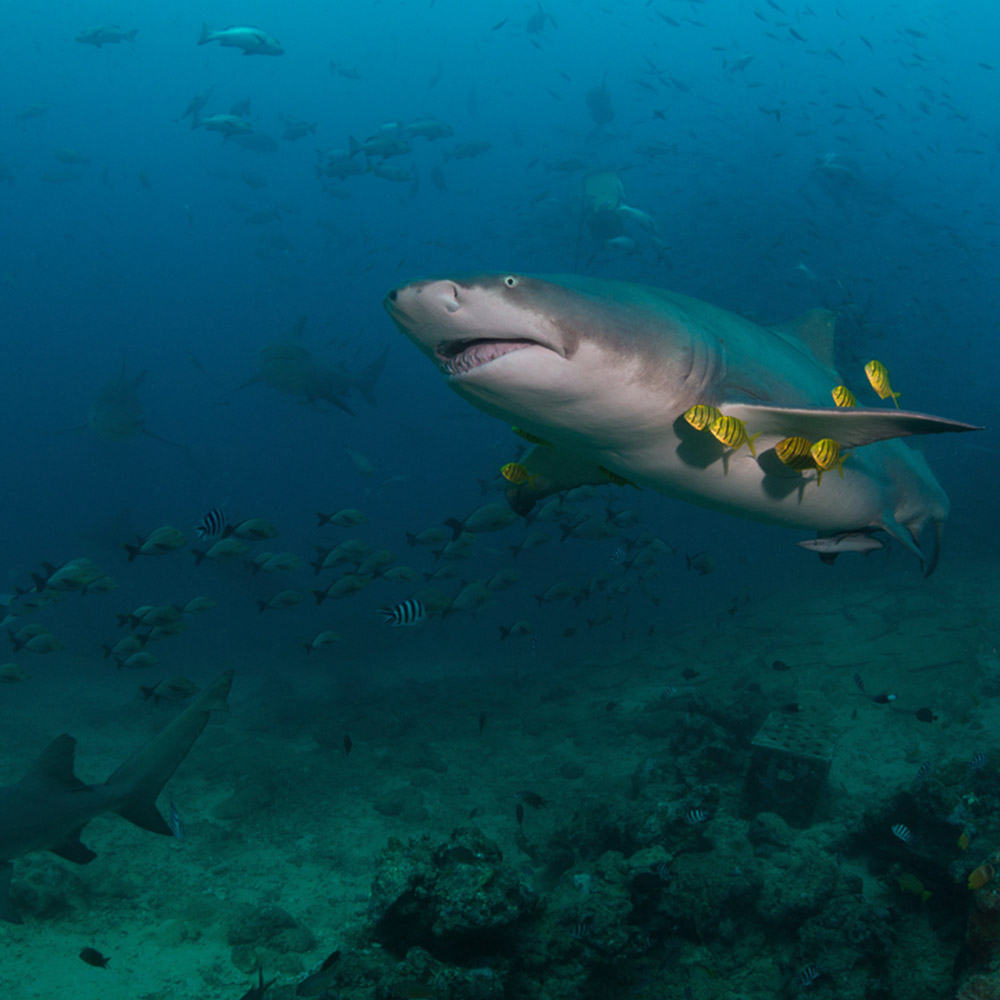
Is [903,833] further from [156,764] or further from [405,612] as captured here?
[156,764]

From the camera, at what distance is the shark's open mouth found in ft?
8.50

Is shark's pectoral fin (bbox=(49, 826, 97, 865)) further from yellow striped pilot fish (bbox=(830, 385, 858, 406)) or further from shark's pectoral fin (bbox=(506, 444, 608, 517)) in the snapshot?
yellow striped pilot fish (bbox=(830, 385, 858, 406))

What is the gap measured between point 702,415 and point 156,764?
17.0 ft

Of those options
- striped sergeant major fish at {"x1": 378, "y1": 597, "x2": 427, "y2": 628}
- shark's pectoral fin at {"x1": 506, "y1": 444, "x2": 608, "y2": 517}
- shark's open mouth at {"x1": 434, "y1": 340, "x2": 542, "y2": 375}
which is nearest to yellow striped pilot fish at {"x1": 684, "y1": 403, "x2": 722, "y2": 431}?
shark's open mouth at {"x1": 434, "y1": 340, "x2": 542, "y2": 375}

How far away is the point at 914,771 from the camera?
8797 millimetres

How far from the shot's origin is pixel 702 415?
2.99 metres

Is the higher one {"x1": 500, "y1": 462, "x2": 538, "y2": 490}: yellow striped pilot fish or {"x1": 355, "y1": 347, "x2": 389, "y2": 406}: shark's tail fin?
{"x1": 500, "y1": 462, "x2": 538, "y2": 490}: yellow striped pilot fish

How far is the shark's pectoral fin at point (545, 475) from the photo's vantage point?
428 centimetres

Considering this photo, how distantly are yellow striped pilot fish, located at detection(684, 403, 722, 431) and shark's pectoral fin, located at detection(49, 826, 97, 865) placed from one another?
5833 mm

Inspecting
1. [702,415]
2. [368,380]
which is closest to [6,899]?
[702,415]

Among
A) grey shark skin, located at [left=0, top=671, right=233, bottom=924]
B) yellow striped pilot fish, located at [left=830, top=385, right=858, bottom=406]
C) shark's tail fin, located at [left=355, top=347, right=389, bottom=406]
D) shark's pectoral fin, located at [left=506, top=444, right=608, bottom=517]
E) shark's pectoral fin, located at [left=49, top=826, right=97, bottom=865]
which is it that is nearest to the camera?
yellow striped pilot fish, located at [left=830, top=385, right=858, bottom=406]

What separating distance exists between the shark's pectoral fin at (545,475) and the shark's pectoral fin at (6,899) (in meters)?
5.00

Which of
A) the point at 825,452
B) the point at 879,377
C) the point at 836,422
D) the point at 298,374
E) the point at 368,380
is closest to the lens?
the point at 836,422

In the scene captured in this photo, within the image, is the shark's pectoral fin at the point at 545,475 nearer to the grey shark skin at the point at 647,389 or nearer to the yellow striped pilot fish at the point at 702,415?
the grey shark skin at the point at 647,389
